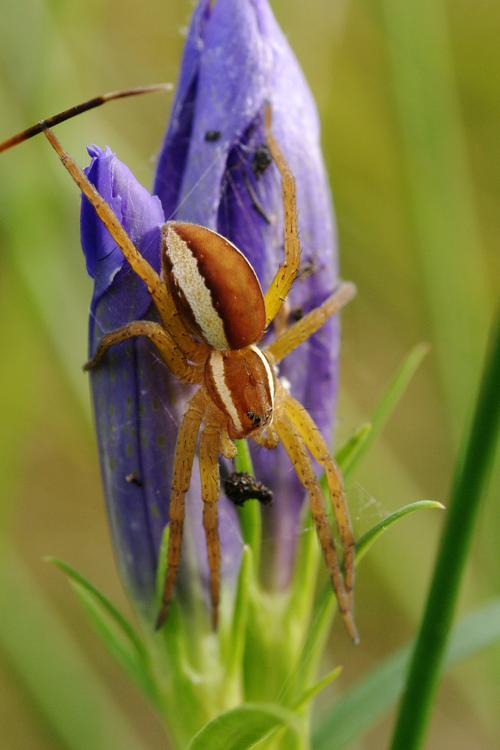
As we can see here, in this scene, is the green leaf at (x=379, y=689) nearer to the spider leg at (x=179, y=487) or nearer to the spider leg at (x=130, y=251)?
the spider leg at (x=179, y=487)

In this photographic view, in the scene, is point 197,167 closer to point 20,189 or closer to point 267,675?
point 267,675

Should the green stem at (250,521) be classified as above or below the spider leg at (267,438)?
below

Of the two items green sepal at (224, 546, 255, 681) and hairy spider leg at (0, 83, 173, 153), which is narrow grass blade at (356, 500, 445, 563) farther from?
hairy spider leg at (0, 83, 173, 153)

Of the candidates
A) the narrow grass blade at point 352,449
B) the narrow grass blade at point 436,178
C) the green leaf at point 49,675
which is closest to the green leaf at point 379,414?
the narrow grass blade at point 352,449

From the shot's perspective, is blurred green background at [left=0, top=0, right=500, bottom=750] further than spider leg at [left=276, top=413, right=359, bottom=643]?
Yes

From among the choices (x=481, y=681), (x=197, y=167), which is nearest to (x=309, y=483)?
(x=197, y=167)

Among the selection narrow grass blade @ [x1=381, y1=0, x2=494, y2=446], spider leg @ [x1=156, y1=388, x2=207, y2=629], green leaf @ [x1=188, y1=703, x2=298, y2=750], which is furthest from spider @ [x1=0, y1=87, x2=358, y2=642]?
narrow grass blade @ [x1=381, y1=0, x2=494, y2=446]
